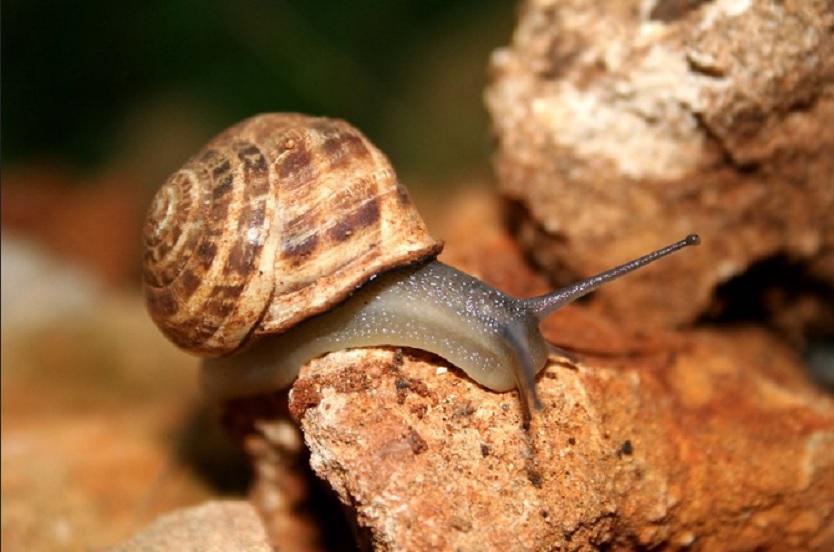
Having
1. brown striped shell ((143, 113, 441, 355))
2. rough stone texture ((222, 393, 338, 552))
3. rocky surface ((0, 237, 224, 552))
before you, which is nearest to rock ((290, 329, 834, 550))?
brown striped shell ((143, 113, 441, 355))

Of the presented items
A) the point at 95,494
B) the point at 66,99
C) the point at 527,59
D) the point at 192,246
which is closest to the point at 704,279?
the point at 527,59

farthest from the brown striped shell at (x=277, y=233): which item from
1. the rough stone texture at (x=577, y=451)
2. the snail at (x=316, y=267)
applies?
the rough stone texture at (x=577, y=451)

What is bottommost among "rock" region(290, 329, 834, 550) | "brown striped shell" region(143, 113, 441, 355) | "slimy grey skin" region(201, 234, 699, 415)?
"rock" region(290, 329, 834, 550)

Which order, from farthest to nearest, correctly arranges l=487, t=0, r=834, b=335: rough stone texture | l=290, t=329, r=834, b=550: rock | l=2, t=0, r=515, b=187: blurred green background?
l=2, t=0, r=515, b=187: blurred green background
l=487, t=0, r=834, b=335: rough stone texture
l=290, t=329, r=834, b=550: rock

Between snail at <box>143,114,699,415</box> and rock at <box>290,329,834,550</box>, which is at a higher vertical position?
snail at <box>143,114,699,415</box>

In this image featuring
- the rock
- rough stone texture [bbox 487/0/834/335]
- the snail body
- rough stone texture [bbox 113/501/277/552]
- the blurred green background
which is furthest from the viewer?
the blurred green background

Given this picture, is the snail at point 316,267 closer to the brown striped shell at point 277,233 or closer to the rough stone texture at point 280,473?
the brown striped shell at point 277,233

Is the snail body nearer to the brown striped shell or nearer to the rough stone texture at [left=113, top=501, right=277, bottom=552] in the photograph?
the brown striped shell

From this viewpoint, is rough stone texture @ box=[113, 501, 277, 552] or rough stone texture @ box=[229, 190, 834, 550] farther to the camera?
rough stone texture @ box=[113, 501, 277, 552]
